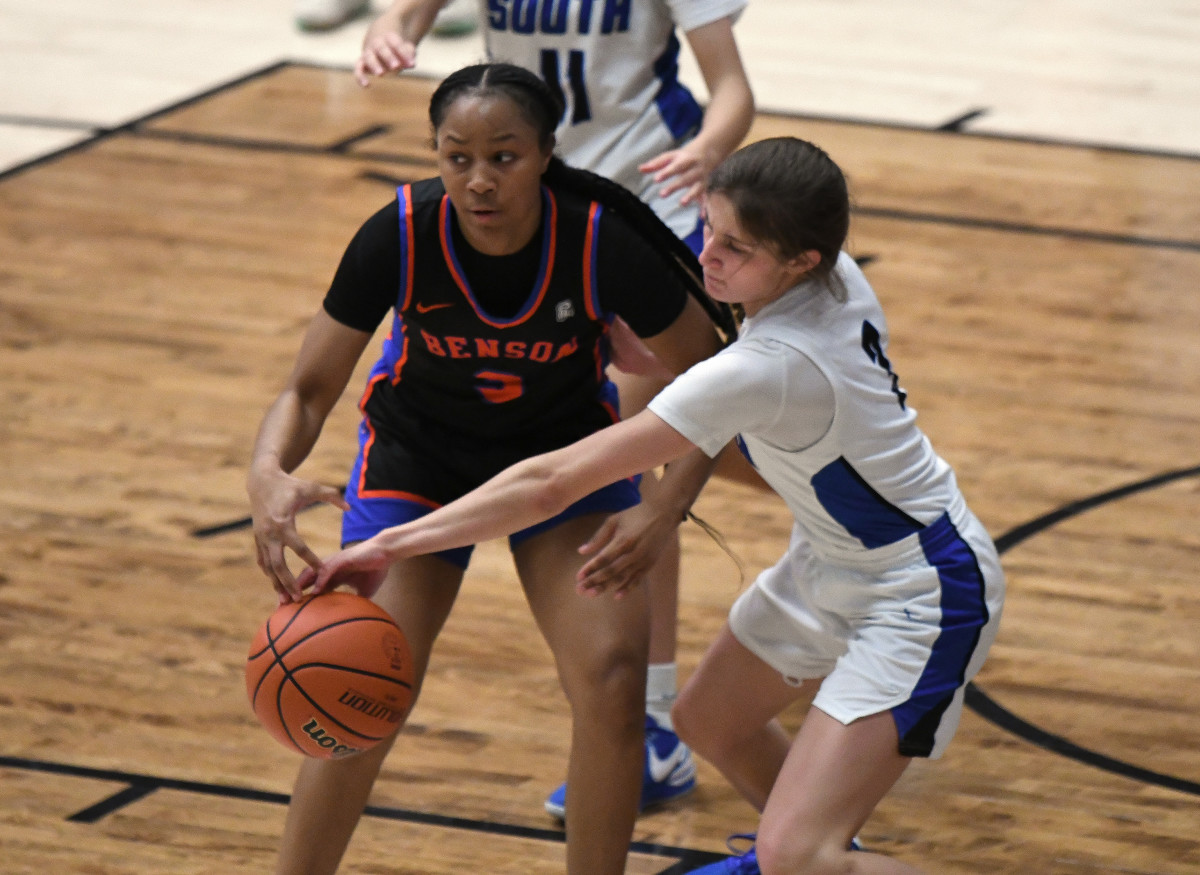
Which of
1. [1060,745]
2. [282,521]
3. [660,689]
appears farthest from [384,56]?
[1060,745]

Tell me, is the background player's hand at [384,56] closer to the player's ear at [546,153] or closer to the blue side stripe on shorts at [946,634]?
the player's ear at [546,153]

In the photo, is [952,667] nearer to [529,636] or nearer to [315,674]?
[315,674]

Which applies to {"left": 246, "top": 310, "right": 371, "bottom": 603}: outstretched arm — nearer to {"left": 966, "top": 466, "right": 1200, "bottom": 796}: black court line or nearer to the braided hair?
the braided hair

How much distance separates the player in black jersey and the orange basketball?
7 cm

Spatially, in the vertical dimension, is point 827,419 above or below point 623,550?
above

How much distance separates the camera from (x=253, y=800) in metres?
3.36

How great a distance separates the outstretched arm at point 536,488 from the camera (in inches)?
98.7

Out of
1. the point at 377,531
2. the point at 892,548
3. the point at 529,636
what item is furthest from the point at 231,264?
the point at 892,548

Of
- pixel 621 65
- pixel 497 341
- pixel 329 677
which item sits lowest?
pixel 329 677

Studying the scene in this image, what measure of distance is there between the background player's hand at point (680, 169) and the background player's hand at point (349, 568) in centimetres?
90

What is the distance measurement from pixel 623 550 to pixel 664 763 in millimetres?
850

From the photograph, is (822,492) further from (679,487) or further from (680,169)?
(680,169)

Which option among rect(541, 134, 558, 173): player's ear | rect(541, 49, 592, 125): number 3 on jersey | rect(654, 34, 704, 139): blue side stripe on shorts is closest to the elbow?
rect(541, 134, 558, 173): player's ear

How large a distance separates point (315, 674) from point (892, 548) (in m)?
0.92
